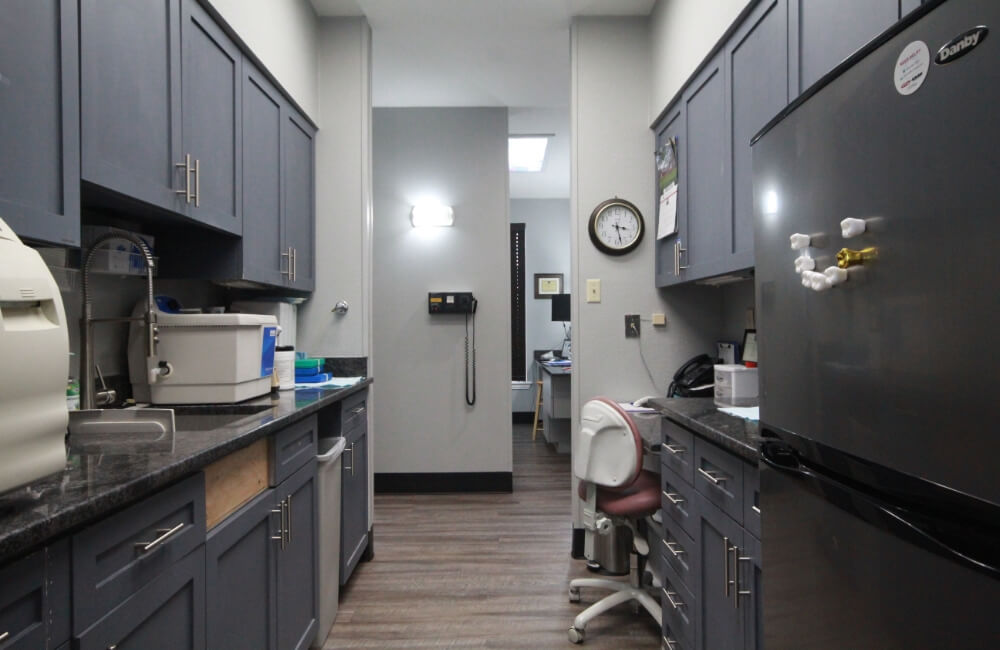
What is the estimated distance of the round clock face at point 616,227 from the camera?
2.65 meters

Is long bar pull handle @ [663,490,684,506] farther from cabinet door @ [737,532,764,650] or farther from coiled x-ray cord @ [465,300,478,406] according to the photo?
coiled x-ray cord @ [465,300,478,406]

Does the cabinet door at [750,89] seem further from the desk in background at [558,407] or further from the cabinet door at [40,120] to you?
the desk in background at [558,407]

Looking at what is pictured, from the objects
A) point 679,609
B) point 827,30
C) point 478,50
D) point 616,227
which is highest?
point 478,50

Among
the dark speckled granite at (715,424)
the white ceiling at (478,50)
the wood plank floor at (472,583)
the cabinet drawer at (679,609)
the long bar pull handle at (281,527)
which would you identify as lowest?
the wood plank floor at (472,583)

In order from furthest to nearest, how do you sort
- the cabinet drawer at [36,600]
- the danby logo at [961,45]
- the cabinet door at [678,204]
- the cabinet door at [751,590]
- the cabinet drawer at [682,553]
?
the cabinet door at [678,204] < the cabinet drawer at [682,553] < the cabinet door at [751,590] < the cabinet drawer at [36,600] < the danby logo at [961,45]

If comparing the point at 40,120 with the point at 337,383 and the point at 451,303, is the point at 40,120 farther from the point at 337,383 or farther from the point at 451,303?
the point at 451,303

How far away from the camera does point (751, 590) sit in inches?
43.3

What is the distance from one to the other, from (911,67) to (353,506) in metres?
2.42

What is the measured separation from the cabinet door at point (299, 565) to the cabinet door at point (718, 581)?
4.08 feet

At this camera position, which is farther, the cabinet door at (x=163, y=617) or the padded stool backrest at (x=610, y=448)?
the padded stool backrest at (x=610, y=448)

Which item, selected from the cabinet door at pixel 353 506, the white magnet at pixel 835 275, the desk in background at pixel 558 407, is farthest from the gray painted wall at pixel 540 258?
the white magnet at pixel 835 275

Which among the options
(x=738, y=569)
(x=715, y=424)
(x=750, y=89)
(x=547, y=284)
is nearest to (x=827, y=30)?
(x=750, y=89)

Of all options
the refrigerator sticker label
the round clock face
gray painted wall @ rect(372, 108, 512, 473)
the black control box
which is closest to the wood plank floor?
gray painted wall @ rect(372, 108, 512, 473)

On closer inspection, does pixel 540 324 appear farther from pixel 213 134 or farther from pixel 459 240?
pixel 213 134
